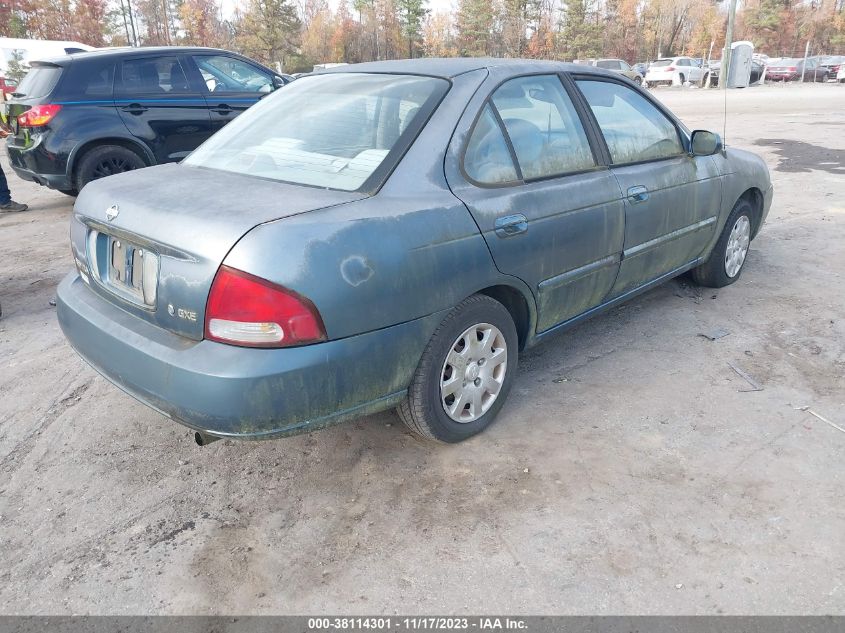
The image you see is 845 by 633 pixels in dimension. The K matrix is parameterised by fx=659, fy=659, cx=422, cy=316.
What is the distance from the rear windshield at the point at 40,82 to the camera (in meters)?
7.07

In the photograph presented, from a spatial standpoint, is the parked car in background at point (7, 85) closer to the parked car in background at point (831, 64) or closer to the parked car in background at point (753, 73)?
the parked car in background at point (753, 73)

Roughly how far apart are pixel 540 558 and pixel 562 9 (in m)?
68.0

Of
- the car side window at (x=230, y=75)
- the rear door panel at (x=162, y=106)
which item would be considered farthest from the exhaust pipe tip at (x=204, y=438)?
the car side window at (x=230, y=75)

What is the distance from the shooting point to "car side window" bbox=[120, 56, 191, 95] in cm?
729

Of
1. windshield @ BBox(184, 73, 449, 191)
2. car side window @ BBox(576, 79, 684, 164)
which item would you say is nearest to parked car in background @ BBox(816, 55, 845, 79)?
car side window @ BBox(576, 79, 684, 164)

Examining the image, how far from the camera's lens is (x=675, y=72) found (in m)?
36.8

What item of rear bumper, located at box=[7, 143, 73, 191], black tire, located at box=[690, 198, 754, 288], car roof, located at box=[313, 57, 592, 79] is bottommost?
black tire, located at box=[690, 198, 754, 288]

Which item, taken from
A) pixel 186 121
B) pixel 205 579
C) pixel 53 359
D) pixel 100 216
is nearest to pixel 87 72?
pixel 186 121

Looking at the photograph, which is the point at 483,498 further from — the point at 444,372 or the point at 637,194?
the point at 637,194

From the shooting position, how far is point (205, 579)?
2279mm

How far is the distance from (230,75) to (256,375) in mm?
6904

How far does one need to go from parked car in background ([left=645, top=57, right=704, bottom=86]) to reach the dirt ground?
37263 mm

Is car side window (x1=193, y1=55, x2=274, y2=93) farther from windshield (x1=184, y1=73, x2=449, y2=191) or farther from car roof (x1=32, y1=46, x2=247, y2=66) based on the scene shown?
windshield (x1=184, y1=73, x2=449, y2=191)

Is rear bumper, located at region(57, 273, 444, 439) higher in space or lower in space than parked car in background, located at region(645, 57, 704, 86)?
lower
